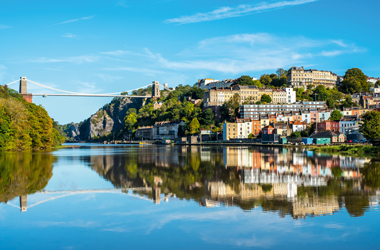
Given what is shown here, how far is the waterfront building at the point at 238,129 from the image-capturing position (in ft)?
248

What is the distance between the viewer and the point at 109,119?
168m

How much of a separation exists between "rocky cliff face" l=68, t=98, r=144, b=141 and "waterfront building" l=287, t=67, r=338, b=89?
7621 cm

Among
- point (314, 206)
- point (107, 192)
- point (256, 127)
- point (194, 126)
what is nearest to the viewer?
point (314, 206)

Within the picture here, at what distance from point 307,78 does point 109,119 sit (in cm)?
9638

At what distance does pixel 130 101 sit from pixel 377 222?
521ft

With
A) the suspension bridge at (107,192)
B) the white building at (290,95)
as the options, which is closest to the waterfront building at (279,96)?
the white building at (290,95)

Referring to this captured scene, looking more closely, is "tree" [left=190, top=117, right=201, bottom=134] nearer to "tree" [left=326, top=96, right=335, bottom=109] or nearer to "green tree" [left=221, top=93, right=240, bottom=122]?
"green tree" [left=221, top=93, right=240, bottom=122]

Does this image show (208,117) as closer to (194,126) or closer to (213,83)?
(194,126)

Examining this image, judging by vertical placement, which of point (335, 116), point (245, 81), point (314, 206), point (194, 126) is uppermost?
point (245, 81)

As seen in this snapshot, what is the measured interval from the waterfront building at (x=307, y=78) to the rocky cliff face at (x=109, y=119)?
7621 cm

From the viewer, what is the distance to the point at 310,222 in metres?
7.38

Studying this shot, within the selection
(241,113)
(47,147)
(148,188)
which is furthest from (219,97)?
(148,188)

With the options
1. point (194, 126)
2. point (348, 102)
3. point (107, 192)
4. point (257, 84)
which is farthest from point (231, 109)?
point (107, 192)

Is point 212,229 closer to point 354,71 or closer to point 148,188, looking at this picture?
point 148,188
